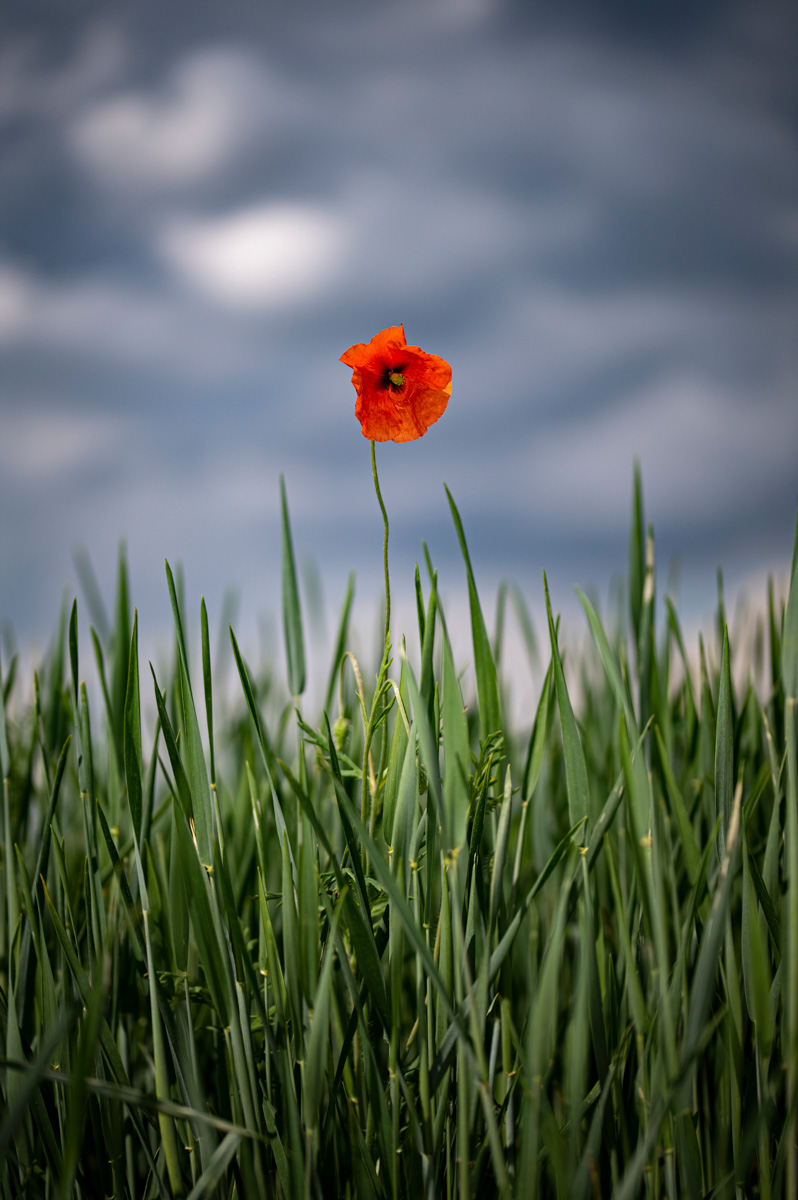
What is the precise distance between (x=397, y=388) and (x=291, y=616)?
13.3 inches

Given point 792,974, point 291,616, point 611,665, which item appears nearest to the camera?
point 792,974

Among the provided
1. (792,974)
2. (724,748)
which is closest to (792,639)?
(724,748)

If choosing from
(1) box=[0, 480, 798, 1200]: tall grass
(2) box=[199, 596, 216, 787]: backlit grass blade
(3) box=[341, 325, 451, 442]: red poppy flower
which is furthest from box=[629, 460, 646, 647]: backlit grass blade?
(2) box=[199, 596, 216, 787]: backlit grass blade

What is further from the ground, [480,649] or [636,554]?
[636,554]

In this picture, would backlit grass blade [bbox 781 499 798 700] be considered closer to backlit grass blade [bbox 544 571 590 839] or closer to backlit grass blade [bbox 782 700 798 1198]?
backlit grass blade [bbox 782 700 798 1198]

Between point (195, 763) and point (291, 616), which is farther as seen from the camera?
point (291, 616)

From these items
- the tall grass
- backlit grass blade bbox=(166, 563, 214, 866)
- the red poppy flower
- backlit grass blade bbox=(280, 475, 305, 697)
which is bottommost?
the tall grass

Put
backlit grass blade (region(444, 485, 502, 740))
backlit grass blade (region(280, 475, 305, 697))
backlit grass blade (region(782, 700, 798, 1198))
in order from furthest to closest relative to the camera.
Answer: backlit grass blade (region(280, 475, 305, 697)), backlit grass blade (region(444, 485, 502, 740)), backlit grass blade (region(782, 700, 798, 1198))

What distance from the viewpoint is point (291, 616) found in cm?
89

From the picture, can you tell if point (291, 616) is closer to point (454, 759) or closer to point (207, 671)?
point (207, 671)

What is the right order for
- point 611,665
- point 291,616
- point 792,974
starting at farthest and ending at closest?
point 291,616 < point 611,665 < point 792,974

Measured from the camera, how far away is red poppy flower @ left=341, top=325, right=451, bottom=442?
0.66 meters

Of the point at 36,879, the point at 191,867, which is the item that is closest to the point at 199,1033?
the point at 36,879

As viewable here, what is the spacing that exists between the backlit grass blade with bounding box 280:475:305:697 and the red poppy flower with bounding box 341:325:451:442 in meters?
0.25
